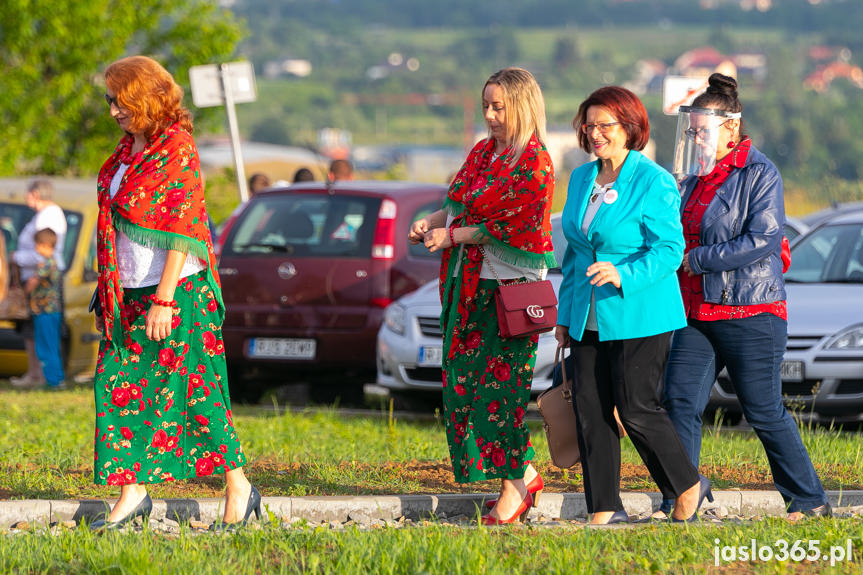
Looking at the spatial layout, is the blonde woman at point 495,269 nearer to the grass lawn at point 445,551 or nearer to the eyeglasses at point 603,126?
the eyeglasses at point 603,126

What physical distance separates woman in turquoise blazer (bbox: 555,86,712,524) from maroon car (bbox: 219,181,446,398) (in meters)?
4.85

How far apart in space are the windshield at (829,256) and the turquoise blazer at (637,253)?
4.82 metres

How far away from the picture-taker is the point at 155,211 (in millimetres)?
5434

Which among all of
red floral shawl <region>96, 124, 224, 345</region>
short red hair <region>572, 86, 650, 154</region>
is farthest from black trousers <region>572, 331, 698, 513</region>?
red floral shawl <region>96, 124, 224, 345</region>

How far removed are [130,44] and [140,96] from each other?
1829cm

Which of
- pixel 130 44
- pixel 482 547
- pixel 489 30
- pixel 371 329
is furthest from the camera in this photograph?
pixel 489 30

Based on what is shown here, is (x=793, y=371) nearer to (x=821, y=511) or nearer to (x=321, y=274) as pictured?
(x=821, y=511)

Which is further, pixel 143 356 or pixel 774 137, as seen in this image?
pixel 774 137

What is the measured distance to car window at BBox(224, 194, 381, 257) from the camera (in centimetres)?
1060

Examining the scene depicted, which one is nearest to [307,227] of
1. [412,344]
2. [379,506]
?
[412,344]

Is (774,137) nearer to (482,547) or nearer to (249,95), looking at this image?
(249,95)

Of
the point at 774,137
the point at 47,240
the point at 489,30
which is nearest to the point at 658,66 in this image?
the point at 489,30

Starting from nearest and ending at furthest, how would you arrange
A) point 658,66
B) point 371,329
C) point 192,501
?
point 192,501 < point 371,329 < point 658,66

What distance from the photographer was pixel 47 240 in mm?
12078
